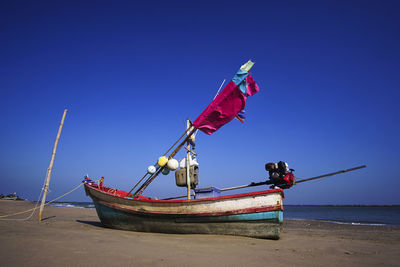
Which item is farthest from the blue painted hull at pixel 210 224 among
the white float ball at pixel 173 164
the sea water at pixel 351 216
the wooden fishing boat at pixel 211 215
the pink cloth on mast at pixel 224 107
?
the sea water at pixel 351 216

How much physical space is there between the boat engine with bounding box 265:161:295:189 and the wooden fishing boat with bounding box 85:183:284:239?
2.86 feet

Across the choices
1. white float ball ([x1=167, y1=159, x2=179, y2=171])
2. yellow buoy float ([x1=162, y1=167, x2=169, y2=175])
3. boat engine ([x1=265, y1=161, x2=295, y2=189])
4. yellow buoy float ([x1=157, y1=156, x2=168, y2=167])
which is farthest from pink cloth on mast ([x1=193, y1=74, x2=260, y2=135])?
boat engine ([x1=265, y1=161, x2=295, y2=189])

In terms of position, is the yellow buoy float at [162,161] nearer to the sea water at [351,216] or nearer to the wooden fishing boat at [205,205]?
the wooden fishing boat at [205,205]

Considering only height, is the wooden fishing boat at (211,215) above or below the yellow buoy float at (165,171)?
below

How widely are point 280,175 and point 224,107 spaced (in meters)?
3.75

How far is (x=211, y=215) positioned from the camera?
764 cm

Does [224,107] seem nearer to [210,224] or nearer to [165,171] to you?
[165,171]

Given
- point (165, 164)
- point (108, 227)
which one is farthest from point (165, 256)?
point (108, 227)

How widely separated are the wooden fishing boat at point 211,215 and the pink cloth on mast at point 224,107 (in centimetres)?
355

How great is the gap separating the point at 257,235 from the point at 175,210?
3.06 meters

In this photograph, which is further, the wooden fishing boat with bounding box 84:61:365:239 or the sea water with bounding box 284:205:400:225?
the sea water with bounding box 284:205:400:225

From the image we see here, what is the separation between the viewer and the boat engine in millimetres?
7957

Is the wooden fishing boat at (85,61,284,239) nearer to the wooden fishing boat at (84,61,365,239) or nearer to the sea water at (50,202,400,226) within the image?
the wooden fishing boat at (84,61,365,239)

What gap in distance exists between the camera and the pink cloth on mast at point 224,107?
9492 millimetres
